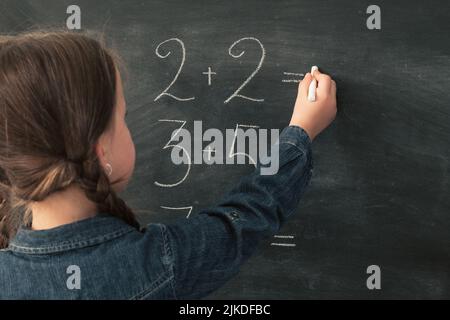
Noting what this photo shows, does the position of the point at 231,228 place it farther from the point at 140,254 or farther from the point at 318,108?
the point at 318,108

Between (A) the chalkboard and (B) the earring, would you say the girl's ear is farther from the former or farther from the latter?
(A) the chalkboard

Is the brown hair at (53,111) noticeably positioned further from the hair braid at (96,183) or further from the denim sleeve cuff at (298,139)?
the denim sleeve cuff at (298,139)

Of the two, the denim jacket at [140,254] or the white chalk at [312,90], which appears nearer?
the denim jacket at [140,254]

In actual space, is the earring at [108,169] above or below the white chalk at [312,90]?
below

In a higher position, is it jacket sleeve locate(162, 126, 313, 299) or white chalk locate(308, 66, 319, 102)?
white chalk locate(308, 66, 319, 102)

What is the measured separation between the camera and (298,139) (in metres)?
0.92

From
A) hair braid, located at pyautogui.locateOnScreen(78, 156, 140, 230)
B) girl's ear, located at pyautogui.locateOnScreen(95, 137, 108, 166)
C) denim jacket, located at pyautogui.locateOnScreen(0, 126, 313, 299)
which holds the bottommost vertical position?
denim jacket, located at pyautogui.locateOnScreen(0, 126, 313, 299)

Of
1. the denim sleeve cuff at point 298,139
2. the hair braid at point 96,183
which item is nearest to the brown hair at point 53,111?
the hair braid at point 96,183

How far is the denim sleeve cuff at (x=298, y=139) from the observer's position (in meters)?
0.92

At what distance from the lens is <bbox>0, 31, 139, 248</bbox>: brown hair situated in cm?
69

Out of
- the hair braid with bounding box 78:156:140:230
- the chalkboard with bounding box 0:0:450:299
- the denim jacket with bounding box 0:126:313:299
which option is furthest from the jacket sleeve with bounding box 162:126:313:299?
the chalkboard with bounding box 0:0:450:299

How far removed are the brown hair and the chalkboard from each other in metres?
0.37
